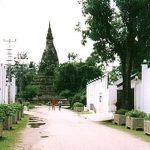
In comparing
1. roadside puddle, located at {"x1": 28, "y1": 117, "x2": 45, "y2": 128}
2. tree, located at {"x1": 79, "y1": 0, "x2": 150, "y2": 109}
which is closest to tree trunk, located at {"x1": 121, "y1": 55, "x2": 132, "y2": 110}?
tree, located at {"x1": 79, "y1": 0, "x2": 150, "y2": 109}

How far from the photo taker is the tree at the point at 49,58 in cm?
10988

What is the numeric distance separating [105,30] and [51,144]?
20.7m

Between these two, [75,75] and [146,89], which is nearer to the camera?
[146,89]

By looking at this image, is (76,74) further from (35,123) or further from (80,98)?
(35,123)

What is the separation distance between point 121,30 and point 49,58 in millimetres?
72776

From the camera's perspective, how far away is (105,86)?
60812 millimetres

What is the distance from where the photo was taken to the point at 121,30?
129 ft

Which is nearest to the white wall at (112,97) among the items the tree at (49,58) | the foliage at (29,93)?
the foliage at (29,93)

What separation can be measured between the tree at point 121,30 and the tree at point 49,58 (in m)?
69.6

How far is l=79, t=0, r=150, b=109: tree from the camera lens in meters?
37.3

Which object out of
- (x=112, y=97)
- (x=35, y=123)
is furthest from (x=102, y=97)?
(x=35, y=123)

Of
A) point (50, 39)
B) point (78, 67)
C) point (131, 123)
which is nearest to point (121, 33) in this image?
point (131, 123)

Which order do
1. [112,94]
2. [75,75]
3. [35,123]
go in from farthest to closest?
[75,75], [112,94], [35,123]

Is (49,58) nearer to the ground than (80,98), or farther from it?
farther from it
